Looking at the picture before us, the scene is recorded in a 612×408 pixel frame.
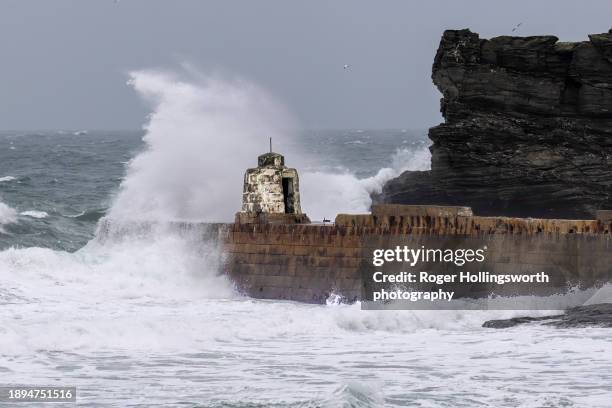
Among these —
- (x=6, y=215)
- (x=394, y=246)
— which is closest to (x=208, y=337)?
(x=394, y=246)

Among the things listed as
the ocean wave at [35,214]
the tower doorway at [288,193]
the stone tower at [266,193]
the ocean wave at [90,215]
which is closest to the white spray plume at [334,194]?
the ocean wave at [90,215]

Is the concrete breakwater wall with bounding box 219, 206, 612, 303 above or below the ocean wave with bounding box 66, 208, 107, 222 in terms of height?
below

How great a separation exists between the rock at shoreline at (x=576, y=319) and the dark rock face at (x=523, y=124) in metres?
8.64

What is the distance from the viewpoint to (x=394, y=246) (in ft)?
62.5

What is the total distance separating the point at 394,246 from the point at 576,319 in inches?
128

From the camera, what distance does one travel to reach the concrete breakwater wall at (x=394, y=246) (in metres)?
18.3

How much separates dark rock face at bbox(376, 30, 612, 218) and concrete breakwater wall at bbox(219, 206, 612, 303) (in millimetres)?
8066

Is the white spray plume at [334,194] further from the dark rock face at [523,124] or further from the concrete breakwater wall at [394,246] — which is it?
the concrete breakwater wall at [394,246]

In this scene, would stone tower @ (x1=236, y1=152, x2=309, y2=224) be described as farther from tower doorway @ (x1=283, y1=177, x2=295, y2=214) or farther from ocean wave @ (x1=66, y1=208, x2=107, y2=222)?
ocean wave @ (x1=66, y1=208, x2=107, y2=222)

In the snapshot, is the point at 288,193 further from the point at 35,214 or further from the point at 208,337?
the point at 35,214

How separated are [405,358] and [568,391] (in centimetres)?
Answer: 262

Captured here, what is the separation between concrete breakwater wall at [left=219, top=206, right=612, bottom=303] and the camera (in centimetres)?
1827

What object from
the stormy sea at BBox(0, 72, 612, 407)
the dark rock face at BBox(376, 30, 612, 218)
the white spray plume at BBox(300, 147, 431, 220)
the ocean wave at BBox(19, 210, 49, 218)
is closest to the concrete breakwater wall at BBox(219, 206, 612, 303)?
the stormy sea at BBox(0, 72, 612, 407)

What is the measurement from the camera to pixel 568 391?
1285 centimetres
